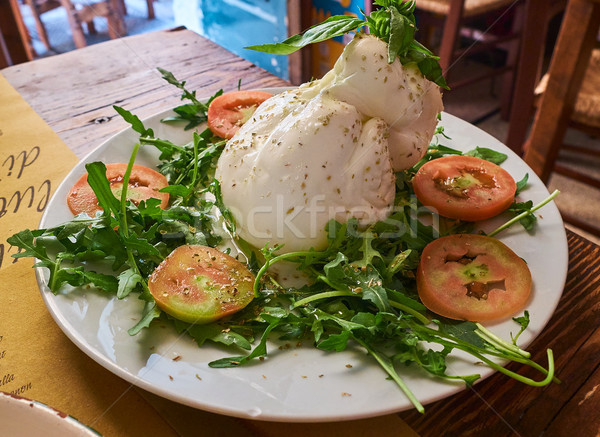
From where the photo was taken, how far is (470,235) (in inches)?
48.9

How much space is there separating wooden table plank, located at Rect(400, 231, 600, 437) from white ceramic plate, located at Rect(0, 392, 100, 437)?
0.61 metres

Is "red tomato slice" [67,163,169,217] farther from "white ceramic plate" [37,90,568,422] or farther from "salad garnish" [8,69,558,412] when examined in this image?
"white ceramic plate" [37,90,568,422]

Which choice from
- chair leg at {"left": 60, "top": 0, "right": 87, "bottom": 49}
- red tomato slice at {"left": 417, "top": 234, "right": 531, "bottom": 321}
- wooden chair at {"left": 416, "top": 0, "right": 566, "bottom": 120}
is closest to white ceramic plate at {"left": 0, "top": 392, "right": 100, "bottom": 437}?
red tomato slice at {"left": 417, "top": 234, "right": 531, "bottom": 321}

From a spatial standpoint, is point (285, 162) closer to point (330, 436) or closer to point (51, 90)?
point (330, 436)

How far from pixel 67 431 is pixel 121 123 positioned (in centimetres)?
155

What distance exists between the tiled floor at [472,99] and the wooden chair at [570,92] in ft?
3.17

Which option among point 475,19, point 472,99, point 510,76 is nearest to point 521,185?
point 475,19

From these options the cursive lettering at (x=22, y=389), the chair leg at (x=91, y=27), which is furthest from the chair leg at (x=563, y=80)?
the chair leg at (x=91, y=27)

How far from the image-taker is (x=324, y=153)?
4.10 feet

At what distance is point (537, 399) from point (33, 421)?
907 millimetres

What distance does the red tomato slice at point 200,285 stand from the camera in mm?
1042

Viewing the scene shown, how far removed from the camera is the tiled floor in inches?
146

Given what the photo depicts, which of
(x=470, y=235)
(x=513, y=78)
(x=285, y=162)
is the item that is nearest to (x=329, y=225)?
(x=285, y=162)

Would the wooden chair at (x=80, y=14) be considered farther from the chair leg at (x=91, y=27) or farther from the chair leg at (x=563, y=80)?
the chair leg at (x=563, y=80)
